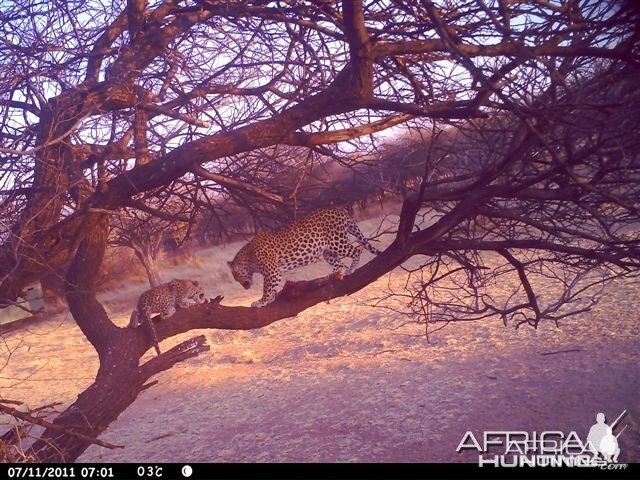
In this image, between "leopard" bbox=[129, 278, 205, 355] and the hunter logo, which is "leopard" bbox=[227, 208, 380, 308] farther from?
the hunter logo

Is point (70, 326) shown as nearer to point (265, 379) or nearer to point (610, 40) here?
point (265, 379)

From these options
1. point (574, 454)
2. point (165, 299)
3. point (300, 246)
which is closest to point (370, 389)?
point (300, 246)

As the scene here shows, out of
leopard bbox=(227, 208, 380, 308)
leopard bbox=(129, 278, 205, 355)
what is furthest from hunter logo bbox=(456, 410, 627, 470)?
leopard bbox=(129, 278, 205, 355)

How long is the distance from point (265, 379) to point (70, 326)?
11252mm

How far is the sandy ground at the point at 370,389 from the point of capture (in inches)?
285

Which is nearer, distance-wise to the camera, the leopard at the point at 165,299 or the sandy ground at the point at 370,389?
the leopard at the point at 165,299

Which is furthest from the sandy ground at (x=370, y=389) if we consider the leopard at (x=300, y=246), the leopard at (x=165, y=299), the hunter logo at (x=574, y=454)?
the leopard at (x=300, y=246)

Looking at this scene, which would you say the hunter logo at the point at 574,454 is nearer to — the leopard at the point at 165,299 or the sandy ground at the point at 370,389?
the sandy ground at the point at 370,389

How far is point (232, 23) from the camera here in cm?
539

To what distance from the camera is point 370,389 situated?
969 cm

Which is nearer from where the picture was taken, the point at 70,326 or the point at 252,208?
the point at 252,208

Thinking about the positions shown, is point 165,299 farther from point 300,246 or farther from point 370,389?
point 370,389

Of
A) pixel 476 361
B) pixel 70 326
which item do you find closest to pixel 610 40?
pixel 476 361

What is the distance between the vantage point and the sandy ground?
285 inches
